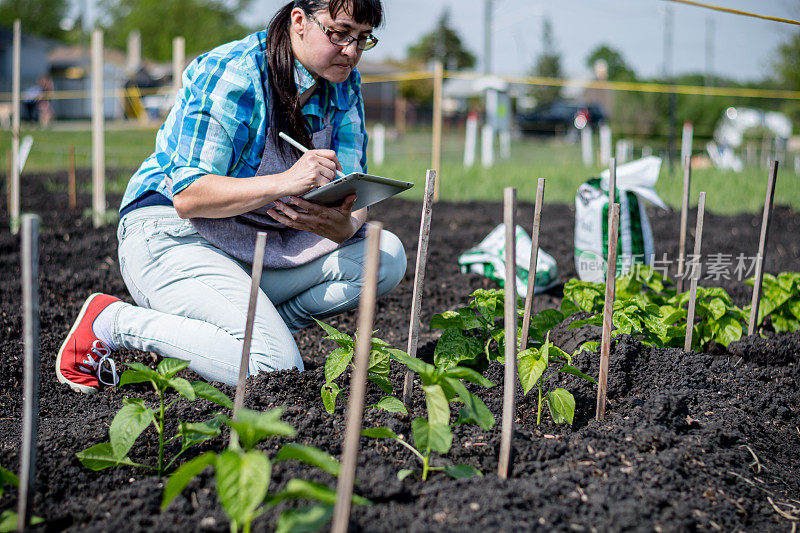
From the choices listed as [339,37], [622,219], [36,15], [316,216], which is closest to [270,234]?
[316,216]

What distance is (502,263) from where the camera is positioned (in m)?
3.21

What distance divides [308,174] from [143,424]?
2.66 ft

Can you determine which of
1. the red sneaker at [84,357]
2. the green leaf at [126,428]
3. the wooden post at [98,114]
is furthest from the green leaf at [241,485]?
the wooden post at [98,114]

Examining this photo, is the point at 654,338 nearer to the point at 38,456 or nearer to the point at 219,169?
the point at 219,169

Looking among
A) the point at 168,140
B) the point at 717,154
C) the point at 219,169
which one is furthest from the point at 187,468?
the point at 717,154

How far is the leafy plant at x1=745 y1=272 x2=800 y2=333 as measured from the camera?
242cm

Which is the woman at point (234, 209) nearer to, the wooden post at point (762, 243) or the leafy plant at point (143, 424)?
the leafy plant at point (143, 424)

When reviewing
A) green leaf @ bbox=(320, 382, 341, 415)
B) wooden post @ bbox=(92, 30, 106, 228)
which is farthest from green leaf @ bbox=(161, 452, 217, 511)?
wooden post @ bbox=(92, 30, 106, 228)

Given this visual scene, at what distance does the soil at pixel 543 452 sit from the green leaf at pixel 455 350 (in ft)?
0.43

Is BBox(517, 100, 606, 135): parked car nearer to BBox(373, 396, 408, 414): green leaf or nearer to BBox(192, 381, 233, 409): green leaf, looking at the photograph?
BBox(373, 396, 408, 414): green leaf

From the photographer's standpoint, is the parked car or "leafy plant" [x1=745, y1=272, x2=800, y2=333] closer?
"leafy plant" [x1=745, y1=272, x2=800, y2=333]

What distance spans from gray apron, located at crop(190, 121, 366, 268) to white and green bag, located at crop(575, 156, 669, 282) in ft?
4.33

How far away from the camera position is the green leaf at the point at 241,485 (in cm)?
93

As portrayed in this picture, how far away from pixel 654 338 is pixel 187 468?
1535 millimetres
